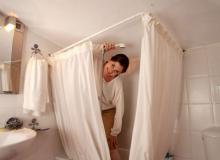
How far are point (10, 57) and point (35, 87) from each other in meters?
0.36

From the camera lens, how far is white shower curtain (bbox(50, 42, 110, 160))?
1188 millimetres

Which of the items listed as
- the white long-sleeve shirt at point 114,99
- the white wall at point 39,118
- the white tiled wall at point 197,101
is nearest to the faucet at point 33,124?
the white wall at point 39,118

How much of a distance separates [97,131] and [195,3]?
3.40 feet

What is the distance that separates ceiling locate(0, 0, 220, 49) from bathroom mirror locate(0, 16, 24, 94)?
141 millimetres

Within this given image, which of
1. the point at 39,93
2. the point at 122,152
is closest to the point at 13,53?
the point at 39,93

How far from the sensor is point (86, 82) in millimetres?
1220

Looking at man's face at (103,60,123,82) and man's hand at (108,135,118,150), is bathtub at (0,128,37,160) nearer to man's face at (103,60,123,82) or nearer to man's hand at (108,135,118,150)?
man's hand at (108,135,118,150)

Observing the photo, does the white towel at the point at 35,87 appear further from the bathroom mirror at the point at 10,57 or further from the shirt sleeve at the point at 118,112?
the shirt sleeve at the point at 118,112

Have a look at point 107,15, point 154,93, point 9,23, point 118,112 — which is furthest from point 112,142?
point 9,23

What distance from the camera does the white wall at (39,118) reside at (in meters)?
1.40

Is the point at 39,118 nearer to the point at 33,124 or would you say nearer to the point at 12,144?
the point at 33,124

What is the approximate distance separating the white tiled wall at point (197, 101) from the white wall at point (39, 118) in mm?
1109

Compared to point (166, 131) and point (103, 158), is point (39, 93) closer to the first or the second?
point (103, 158)

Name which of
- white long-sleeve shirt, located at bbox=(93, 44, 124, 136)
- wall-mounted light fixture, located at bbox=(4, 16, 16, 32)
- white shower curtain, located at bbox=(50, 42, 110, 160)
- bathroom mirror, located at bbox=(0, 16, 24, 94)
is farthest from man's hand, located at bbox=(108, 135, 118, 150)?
Answer: wall-mounted light fixture, located at bbox=(4, 16, 16, 32)
